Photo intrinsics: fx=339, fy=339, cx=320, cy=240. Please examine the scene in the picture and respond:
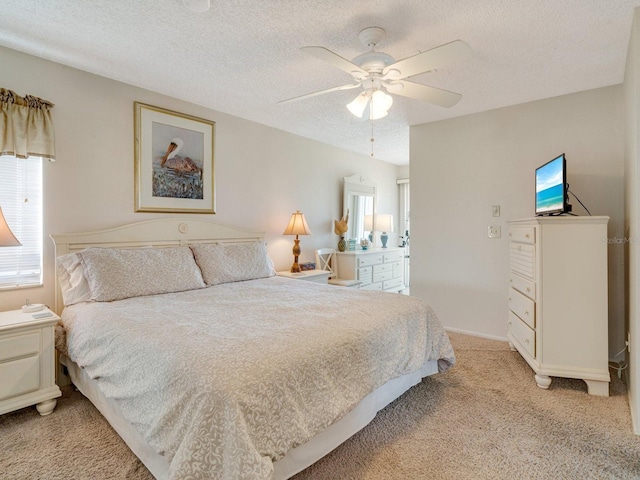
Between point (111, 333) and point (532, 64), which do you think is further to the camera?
point (532, 64)

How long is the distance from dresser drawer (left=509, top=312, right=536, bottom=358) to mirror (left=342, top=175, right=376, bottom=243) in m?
2.71

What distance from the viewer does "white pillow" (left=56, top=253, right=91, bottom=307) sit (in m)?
2.34

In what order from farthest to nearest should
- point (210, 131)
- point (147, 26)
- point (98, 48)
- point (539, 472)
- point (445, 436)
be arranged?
point (210, 131), point (98, 48), point (147, 26), point (445, 436), point (539, 472)

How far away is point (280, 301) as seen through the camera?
2326 millimetres

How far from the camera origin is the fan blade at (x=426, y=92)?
6.97 ft

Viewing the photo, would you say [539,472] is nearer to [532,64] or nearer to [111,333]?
→ [111,333]

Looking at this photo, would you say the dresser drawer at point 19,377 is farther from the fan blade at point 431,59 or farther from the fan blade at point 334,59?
the fan blade at point 431,59

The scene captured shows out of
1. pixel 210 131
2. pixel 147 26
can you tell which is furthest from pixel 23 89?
pixel 210 131

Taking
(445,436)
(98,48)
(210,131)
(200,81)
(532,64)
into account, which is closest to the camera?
(445,436)

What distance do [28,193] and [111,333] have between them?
1477 millimetres

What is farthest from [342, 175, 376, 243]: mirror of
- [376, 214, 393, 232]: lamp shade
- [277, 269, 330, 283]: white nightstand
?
[277, 269, 330, 283]: white nightstand

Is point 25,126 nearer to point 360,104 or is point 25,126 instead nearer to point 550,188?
point 360,104

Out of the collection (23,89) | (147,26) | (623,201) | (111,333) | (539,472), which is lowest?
(539,472)

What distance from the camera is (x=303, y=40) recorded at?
7.28 feet
